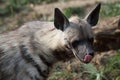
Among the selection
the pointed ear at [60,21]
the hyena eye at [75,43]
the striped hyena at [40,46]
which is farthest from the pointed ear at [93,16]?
the hyena eye at [75,43]

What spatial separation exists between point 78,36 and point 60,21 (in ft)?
1.14

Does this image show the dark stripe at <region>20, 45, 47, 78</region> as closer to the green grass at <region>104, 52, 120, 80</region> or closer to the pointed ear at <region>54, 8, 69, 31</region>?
the pointed ear at <region>54, 8, 69, 31</region>

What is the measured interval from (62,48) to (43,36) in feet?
0.86

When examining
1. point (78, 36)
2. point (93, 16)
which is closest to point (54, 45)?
point (78, 36)

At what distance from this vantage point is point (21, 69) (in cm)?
543

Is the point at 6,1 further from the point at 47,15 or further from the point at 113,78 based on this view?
the point at 113,78

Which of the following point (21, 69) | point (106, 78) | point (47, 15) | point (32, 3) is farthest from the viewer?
point (32, 3)

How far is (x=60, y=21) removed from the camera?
18.0ft

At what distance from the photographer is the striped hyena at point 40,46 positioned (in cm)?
538

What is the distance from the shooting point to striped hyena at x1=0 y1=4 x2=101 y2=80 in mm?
5375

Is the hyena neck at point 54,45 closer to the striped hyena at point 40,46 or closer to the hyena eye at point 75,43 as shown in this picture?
the striped hyena at point 40,46

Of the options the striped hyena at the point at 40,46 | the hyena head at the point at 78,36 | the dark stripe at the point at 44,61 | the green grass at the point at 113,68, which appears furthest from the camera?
the green grass at the point at 113,68

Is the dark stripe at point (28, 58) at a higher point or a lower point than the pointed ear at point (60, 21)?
lower

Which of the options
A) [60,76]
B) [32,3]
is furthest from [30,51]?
[32,3]
